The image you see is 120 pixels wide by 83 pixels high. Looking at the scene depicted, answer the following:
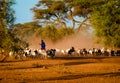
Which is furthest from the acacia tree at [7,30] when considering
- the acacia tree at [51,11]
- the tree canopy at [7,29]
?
the acacia tree at [51,11]

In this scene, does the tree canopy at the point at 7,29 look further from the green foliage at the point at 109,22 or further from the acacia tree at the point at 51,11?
the acacia tree at the point at 51,11

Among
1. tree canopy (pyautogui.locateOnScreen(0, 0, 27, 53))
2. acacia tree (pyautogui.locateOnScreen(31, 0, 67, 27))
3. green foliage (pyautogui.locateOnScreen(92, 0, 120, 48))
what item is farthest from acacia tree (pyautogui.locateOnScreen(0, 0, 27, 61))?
acacia tree (pyautogui.locateOnScreen(31, 0, 67, 27))

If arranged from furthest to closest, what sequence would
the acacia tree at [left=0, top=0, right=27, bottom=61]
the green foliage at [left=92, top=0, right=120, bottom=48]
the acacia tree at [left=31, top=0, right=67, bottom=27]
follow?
1. the acacia tree at [left=31, top=0, right=67, bottom=27]
2. the green foliage at [left=92, top=0, right=120, bottom=48]
3. the acacia tree at [left=0, top=0, right=27, bottom=61]

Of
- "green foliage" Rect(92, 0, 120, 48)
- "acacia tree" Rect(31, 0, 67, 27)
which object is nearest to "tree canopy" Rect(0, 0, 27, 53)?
"green foliage" Rect(92, 0, 120, 48)

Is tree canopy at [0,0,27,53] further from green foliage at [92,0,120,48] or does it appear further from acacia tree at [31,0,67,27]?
acacia tree at [31,0,67,27]

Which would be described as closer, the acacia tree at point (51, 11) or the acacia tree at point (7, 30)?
the acacia tree at point (7, 30)

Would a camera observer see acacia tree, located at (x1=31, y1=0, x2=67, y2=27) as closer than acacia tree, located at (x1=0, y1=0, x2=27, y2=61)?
No

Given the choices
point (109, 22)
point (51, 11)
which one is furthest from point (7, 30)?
point (51, 11)

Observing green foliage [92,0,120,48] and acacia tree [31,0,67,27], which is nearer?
green foliage [92,0,120,48]

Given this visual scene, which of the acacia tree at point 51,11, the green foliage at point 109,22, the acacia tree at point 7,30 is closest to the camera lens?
the acacia tree at point 7,30

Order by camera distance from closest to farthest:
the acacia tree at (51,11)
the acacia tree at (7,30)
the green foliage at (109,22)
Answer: the acacia tree at (7,30), the green foliage at (109,22), the acacia tree at (51,11)

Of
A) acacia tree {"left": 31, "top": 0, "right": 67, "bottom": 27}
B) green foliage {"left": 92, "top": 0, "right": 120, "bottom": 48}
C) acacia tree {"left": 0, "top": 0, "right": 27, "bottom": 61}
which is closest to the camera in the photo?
acacia tree {"left": 0, "top": 0, "right": 27, "bottom": 61}

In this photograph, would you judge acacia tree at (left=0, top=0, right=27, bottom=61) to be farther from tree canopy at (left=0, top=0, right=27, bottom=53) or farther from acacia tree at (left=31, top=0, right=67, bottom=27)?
acacia tree at (left=31, top=0, right=67, bottom=27)

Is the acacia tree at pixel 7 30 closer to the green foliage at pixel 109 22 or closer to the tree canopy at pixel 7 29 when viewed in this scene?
the tree canopy at pixel 7 29
